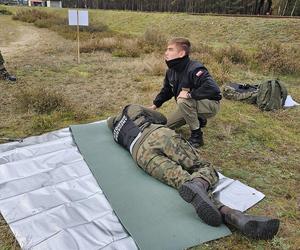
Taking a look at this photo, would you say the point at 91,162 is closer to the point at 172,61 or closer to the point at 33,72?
the point at 172,61

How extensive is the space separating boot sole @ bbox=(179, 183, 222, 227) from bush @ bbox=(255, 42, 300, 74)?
6565mm

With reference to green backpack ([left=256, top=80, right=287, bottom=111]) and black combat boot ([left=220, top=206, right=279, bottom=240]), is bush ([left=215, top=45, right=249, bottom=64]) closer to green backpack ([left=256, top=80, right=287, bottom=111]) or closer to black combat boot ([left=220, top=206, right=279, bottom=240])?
green backpack ([left=256, top=80, right=287, bottom=111])

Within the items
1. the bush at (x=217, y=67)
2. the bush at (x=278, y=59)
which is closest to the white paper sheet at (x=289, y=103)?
the bush at (x=217, y=67)

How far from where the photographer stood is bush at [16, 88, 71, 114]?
4.90 metres

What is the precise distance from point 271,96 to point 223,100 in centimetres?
79

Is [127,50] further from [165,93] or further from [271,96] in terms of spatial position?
[165,93]

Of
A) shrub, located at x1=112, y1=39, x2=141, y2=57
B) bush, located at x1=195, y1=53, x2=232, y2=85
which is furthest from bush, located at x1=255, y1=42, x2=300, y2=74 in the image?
shrub, located at x1=112, y1=39, x2=141, y2=57

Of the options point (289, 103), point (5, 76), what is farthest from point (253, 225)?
point (5, 76)

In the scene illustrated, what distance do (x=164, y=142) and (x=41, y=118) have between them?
2178mm

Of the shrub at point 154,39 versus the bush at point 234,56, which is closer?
the bush at point 234,56

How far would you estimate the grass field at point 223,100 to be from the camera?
3.23 m

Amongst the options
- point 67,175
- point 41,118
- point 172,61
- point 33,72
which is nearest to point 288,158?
point 172,61

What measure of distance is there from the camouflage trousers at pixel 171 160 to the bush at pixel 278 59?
6069 millimetres

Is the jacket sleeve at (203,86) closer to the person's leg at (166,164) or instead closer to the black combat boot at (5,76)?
the person's leg at (166,164)
